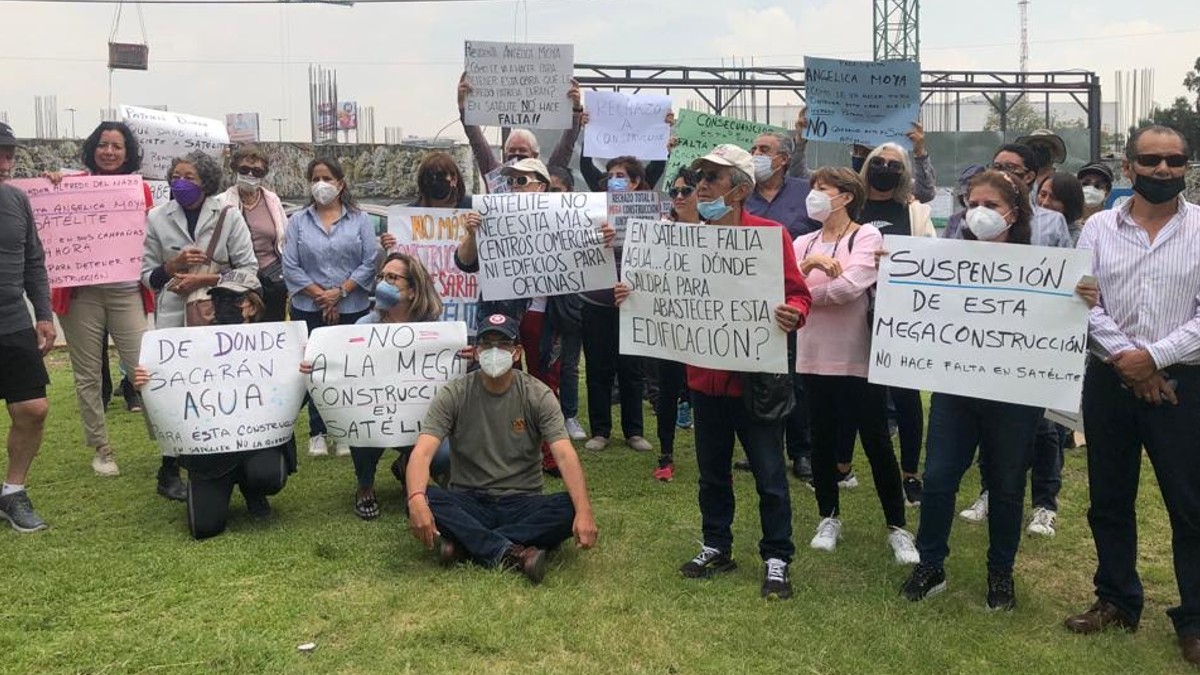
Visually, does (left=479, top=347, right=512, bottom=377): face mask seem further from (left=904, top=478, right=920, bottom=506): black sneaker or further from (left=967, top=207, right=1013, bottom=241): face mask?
(left=904, top=478, right=920, bottom=506): black sneaker

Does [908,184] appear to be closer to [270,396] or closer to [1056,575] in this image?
[1056,575]

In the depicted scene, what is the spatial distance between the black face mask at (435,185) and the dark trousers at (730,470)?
9.38 ft

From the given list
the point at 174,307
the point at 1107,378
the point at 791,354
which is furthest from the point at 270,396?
the point at 1107,378

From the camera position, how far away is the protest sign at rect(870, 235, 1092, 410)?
167 inches

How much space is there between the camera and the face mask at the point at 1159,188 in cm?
396

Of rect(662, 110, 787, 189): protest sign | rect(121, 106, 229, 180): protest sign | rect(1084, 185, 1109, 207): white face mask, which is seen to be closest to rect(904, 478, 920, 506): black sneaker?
rect(1084, 185, 1109, 207): white face mask

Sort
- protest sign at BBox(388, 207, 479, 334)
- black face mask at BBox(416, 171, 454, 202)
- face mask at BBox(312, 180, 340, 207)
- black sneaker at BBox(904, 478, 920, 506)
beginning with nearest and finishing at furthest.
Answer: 1. black sneaker at BBox(904, 478, 920, 506)
2. face mask at BBox(312, 180, 340, 207)
3. black face mask at BBox(416, 171, 454, 202)
4. protest sign at BBox(388, 207, 479, 334)

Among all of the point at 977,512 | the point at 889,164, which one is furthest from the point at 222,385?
the point at 977,512

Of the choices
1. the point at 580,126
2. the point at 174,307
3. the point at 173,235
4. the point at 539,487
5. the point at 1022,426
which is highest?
the point at 580,126

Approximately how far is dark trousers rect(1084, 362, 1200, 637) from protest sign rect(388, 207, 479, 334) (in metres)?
4.23

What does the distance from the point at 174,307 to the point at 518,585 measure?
10.7 ft

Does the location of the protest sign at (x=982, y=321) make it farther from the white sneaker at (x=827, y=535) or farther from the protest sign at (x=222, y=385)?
the protest sign at (x=222, y=385)

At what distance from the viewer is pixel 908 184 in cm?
568

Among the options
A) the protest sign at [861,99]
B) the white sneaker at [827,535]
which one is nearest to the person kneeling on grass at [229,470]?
the white sneaker at [827,535]
